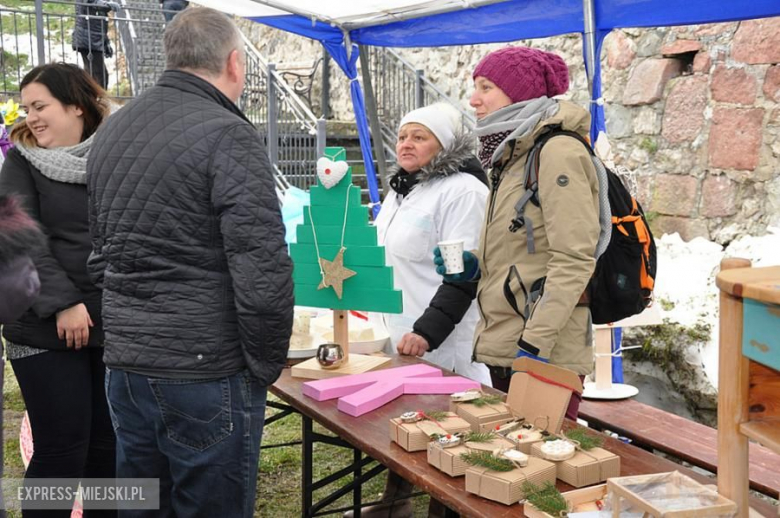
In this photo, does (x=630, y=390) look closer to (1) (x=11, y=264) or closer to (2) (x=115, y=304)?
(2) (x=115, y=304)

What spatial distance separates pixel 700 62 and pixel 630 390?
8.71 ft

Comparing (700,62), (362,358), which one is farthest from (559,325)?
(700,62)

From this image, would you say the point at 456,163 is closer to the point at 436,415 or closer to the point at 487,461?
the point at 436,415

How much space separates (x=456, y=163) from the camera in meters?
2.84

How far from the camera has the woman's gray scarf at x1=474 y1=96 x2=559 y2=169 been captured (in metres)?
2.18

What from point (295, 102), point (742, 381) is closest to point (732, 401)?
point (742, 381)

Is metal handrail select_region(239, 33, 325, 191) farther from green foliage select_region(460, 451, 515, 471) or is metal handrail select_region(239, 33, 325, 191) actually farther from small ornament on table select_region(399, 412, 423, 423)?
green foliage select_region(460, 451, 515, 471)

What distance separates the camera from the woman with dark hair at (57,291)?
7.64 ft

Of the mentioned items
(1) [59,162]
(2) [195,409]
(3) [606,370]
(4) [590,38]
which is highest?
(4) [590,38]

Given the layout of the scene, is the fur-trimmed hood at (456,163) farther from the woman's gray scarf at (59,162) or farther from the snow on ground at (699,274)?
the snow on ground at (699,274)

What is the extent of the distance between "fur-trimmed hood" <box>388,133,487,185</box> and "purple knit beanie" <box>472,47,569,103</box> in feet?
1.67

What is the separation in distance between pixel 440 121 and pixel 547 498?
5.39 ft

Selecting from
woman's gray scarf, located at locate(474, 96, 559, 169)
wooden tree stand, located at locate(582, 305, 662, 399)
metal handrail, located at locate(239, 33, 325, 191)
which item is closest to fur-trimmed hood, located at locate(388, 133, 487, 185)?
woman's gray scarf, located at locate(474, 96, 559, 169)

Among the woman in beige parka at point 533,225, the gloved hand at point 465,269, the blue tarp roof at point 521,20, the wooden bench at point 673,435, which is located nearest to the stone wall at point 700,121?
the blue tarp roof at point 521,20
